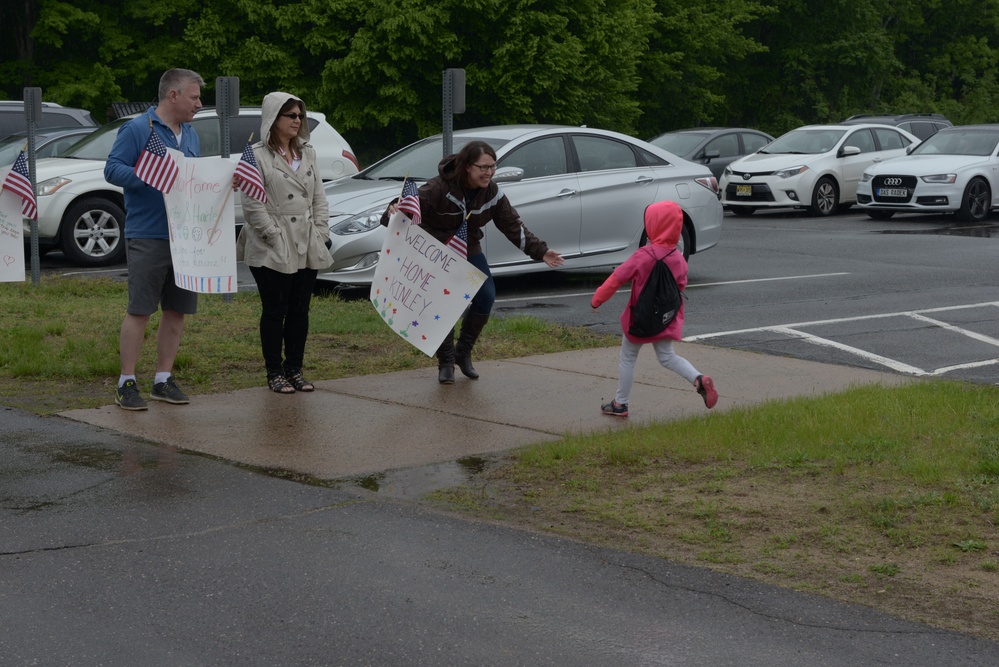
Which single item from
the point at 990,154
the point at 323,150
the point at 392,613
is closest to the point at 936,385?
the point at 392,613

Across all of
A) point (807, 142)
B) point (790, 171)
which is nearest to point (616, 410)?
point (790, 171)

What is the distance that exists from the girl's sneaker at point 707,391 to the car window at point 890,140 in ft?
63.6

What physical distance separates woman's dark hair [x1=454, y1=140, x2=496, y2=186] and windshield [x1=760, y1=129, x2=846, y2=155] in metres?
17.4

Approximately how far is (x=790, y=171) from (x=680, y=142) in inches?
141

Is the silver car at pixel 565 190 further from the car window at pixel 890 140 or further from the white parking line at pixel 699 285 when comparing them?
the car window at pixel 890 140

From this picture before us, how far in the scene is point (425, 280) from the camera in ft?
27.9

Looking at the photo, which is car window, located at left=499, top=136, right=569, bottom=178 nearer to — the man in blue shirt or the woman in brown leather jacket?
the woman in brown leather jacket

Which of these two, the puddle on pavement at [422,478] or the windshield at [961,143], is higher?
the windshield at [961,143]

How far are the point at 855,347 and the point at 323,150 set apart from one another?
8971mm

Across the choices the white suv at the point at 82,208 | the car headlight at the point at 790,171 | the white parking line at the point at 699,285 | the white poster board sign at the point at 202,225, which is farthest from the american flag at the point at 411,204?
the car headlight at the point at 790,171

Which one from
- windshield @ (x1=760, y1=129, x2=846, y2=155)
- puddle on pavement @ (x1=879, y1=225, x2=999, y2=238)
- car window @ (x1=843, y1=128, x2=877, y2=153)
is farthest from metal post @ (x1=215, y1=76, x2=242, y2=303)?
car window @ (x1=843, y1=128, x2=877, y2=153)

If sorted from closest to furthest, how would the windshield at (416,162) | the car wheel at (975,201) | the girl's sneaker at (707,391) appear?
the girl's sneaker at (707,391)
the windshield at (416,162)
the car wheel at (975,201)

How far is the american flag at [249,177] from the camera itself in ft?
25.6

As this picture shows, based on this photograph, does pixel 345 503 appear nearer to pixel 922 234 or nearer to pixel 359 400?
pixel 359 400
